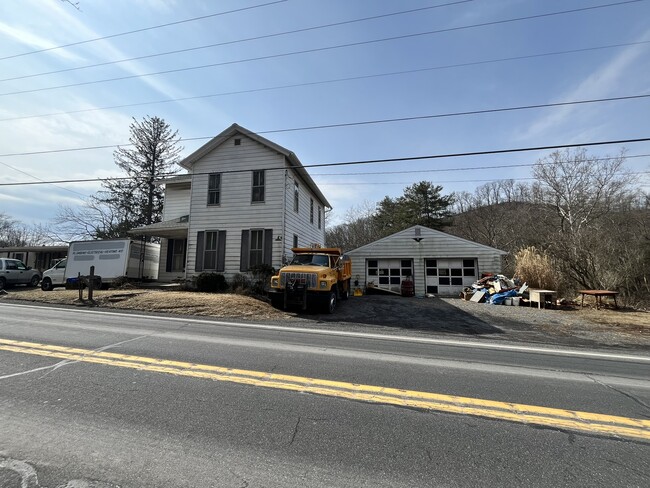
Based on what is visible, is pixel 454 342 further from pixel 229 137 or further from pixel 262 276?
pixel 229 137

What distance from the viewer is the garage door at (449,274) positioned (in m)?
20.5

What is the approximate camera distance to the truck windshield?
524 inches

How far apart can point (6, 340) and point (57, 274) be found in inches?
627

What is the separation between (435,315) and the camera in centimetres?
1250

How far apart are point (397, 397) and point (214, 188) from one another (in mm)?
16801

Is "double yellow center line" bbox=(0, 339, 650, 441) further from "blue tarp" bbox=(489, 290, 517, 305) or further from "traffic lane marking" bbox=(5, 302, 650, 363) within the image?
"blue tarp" bbox=(489, 290, 517, 305)

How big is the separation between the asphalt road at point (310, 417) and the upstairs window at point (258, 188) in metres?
12.2

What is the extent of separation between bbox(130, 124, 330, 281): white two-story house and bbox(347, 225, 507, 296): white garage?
5.56 metres

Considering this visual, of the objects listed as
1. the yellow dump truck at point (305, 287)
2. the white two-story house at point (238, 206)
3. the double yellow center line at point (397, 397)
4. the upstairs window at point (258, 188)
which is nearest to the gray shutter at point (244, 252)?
the white two-story house at point (238, 206)

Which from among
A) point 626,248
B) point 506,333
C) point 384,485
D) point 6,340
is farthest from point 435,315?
point 626,248

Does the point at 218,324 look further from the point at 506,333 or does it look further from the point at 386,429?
the point at 506,333

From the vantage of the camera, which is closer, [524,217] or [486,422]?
[486,422]

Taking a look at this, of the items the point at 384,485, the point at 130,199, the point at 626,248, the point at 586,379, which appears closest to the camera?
the point at 384,485

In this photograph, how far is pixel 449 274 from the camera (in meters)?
20.8
